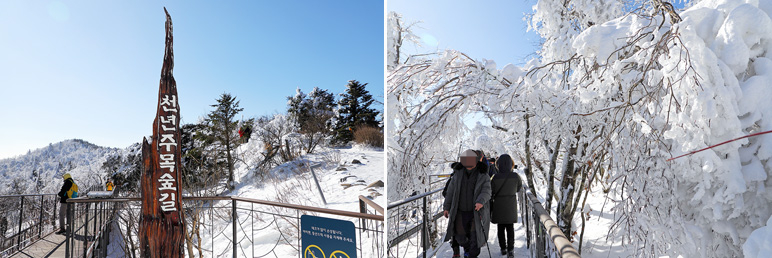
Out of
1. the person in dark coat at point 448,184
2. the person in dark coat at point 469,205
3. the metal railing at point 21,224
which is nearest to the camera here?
the person in dark coat at point 469,205

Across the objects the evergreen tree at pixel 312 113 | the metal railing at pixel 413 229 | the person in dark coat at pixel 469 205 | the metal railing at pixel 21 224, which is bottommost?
the metal railing at pixel 21 224

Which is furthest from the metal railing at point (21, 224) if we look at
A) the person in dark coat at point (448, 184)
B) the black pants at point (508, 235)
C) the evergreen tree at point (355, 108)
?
the evergreen tree at point (355, 108)

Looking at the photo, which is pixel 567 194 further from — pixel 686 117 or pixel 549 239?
pixel 686 117

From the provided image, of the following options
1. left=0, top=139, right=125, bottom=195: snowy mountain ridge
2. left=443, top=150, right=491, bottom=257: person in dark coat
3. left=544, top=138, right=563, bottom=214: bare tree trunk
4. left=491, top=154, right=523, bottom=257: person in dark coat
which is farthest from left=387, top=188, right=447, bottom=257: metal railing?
left=0, top=139, right=125, bottom=195: snowy mountain ridge

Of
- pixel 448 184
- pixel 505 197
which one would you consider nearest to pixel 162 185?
pixel 448 184

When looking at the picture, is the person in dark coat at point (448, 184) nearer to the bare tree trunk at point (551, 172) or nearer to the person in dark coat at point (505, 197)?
the person in dark coat at point (505, 197)

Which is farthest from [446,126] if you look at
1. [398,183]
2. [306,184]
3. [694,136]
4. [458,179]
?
[306,184]

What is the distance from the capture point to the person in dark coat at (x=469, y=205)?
11.8 feet

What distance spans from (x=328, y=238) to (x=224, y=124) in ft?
51.2

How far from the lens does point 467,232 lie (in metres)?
3.71

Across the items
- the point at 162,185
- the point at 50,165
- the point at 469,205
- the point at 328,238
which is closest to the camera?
the point at 328,238

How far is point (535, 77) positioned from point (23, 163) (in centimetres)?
3966

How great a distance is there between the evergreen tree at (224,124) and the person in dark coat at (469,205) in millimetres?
14656

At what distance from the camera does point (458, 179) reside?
12.1ft
